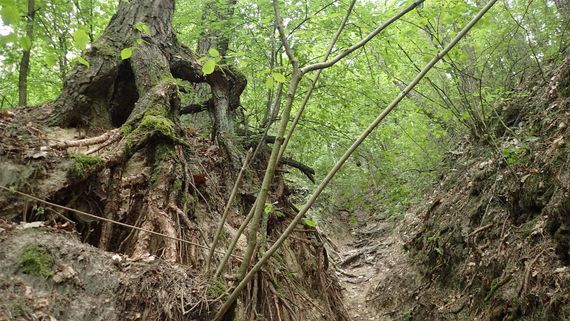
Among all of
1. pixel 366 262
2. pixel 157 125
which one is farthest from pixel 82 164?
pixel 366 262

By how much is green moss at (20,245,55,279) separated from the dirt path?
507cm

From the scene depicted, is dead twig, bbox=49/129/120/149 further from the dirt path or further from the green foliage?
the dirt path

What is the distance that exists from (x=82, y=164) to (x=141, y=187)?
726 millimetres

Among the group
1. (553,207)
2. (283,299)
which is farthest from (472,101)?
(283,299)

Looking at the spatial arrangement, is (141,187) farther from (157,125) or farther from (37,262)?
(37,262)

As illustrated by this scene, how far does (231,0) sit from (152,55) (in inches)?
114

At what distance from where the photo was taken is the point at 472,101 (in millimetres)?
6355

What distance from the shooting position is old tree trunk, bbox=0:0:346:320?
2.46m

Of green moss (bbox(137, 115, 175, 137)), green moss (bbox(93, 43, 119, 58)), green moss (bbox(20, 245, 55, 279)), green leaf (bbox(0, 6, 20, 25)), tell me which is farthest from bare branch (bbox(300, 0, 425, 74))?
green moss (bbox(93, 43, 119, 58))

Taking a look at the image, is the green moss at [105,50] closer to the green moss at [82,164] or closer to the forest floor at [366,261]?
the green moss at [82,164]

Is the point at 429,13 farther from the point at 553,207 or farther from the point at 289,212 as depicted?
the point at 289,212

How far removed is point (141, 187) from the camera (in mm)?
3840

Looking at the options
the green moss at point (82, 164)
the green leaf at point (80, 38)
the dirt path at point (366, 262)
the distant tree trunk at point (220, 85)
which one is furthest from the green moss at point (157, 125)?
the dirt path at point (366, 262)

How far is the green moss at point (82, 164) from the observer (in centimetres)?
312
